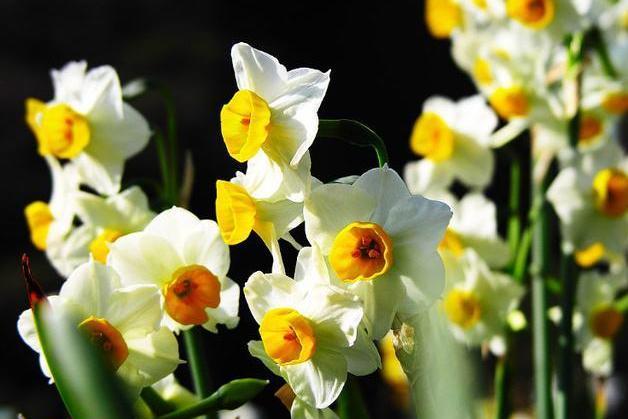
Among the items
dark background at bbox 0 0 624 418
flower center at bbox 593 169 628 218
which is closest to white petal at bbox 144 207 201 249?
flower center at bbox 593 169 628 218

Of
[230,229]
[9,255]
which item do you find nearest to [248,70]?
[230,229]

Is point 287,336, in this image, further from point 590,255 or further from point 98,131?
point 590,255

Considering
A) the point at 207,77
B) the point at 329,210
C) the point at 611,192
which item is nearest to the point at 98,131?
the point at 329,210

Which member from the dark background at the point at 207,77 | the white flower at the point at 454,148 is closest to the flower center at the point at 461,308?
the white flower at the point at 454,148

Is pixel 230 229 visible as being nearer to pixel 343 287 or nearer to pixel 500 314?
pixel 343 287

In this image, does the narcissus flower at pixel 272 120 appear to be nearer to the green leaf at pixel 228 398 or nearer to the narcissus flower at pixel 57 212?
the green leaf at pixel 228 398
